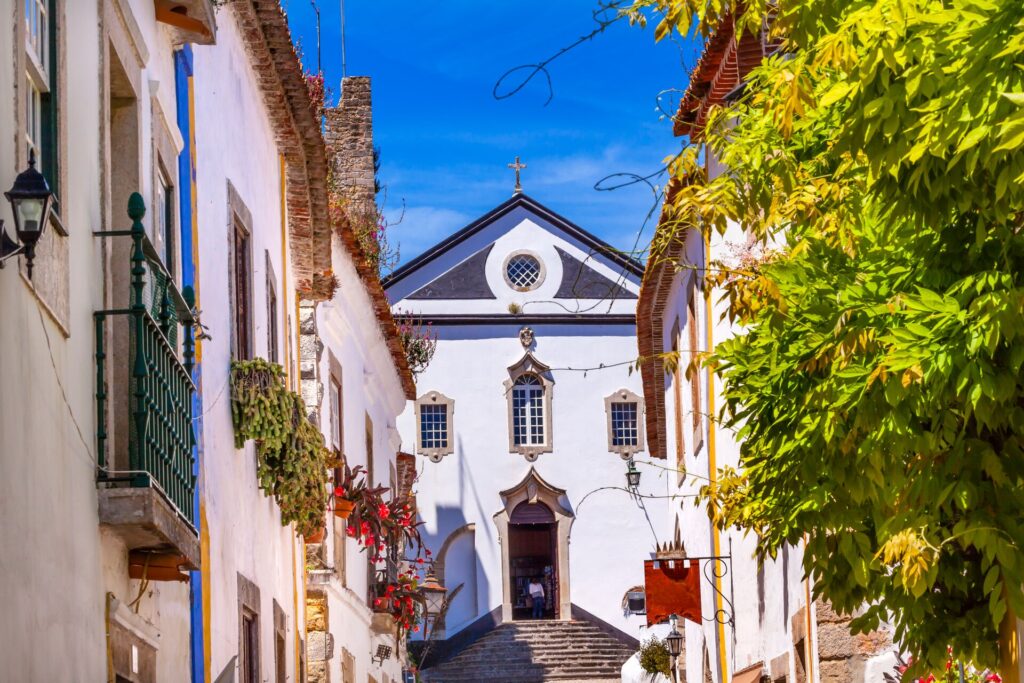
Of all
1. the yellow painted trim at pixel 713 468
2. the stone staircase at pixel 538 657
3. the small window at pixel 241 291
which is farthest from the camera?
the stone staircase at pixel 538 657

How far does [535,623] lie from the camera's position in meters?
40.7

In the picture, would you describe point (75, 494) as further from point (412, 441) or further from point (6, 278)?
point (412, 441)

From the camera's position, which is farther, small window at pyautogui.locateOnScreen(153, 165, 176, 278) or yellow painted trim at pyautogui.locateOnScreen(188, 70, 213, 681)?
yellow painted trim at pyautogui.locateOnScreen(188, 70, 213, 681)

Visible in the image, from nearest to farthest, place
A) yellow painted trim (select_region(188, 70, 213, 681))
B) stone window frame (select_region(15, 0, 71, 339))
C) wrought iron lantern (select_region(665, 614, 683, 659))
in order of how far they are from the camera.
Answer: stone window frame (select_region(15, 0, 71, 339)), yellow painted trim (select_region(188, 70, 213, 681)), wrought iron lantern (select_region(665, 614, 683, 659))

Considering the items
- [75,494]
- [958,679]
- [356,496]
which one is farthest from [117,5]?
[356,496]

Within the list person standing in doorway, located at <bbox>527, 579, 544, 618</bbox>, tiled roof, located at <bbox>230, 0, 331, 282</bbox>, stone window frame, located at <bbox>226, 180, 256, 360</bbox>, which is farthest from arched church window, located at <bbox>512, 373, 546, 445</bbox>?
stone window frame, located at <bbox>226, 180, 256, 360</bbox>

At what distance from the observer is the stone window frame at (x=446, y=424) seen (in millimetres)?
42094

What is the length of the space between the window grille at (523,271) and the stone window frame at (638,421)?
336cm

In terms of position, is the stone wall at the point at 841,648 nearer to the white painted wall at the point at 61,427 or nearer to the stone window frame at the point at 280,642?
the stone window frame at the point at 280,642

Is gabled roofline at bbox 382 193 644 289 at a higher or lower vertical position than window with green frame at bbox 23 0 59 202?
higher

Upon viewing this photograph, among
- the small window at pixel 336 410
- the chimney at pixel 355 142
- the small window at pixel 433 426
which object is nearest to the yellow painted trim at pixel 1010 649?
the small window at pixel 336 410

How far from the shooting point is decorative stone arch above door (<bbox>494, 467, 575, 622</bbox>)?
4141cm

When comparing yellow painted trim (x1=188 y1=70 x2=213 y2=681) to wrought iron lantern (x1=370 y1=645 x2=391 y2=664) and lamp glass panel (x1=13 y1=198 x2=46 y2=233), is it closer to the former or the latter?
lamp glass panel (x1=13 y1=198 x2=46 y2=233)

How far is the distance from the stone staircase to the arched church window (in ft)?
14.8
